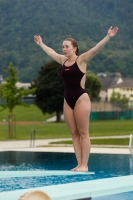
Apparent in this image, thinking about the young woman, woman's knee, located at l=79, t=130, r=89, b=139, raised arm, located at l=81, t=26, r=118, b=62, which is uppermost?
raised arm, located at l=81, t=26, r=118, b=62

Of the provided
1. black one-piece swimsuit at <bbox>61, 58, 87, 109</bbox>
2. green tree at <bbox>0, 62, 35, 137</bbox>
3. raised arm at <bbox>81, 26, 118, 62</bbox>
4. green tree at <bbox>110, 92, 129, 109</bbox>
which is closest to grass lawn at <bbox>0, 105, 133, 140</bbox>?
green tree at <bbox>0, 62, 35, 137</bbox>

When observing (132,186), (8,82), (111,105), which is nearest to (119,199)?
(132,186)

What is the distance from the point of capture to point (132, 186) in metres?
6.66

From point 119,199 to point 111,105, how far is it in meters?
72.3

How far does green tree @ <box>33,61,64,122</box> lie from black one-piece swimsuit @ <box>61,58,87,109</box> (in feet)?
199

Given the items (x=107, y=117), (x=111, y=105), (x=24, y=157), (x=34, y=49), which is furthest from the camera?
(x=34, y=49)

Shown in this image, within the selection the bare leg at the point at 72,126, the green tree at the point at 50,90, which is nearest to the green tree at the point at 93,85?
the green tree at the point at 50,90

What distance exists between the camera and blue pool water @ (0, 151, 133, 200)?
8.57m

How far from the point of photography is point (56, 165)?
629 inches

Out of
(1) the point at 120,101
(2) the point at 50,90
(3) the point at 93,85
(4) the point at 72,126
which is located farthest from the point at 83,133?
(1) the point at 120,101

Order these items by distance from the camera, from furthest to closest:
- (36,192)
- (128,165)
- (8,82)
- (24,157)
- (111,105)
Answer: (111,105), (8,82), (24,157), (128,165), (36,192)

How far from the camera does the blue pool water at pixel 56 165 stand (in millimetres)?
8570

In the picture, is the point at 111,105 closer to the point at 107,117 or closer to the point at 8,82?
the point at 107,117

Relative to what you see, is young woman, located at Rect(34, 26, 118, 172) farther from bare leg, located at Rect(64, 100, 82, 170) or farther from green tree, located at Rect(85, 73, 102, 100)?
green tree, located at Rect(85, 73, 102, 100)
